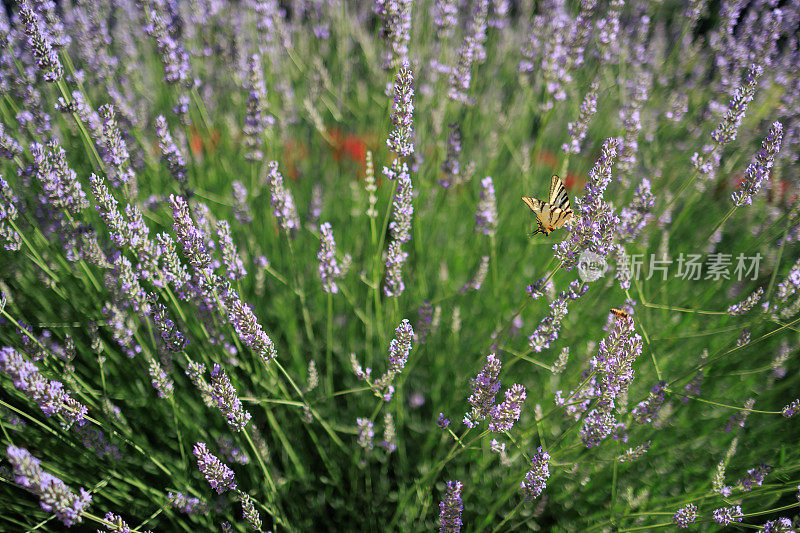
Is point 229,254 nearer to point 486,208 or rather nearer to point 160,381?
point 160,381

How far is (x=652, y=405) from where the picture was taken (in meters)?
1.59

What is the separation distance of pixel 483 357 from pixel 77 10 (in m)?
2.60

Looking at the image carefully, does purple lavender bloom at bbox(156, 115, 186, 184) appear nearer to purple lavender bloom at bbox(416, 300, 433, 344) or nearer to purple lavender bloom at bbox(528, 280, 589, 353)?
purple lavender bloom at bbox(416, 300, 433, 344)

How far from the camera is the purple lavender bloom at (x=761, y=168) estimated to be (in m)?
1.50

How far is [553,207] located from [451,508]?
95cm

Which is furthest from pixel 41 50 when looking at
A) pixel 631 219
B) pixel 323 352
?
pixel 631 219

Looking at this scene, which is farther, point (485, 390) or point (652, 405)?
point (652, 405)

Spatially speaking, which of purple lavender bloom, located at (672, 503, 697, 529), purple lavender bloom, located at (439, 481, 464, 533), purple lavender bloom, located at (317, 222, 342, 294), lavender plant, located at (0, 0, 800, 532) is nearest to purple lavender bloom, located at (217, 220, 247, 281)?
lavender plant, located at (0, 0, 800, 532)

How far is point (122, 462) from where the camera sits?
1842 millimetres

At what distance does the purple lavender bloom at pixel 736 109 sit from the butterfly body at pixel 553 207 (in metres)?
0.63

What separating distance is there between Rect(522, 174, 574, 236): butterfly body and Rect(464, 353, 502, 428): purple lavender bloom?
1.64 feet

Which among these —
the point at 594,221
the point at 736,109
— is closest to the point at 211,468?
the point at 594,221

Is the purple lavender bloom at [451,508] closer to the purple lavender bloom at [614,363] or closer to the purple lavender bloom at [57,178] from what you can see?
the purple lavender bloom at [614,363]

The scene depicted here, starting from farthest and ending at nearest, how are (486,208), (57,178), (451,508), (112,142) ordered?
(486,208)
(112,142)
(57,178)
(451,508)
